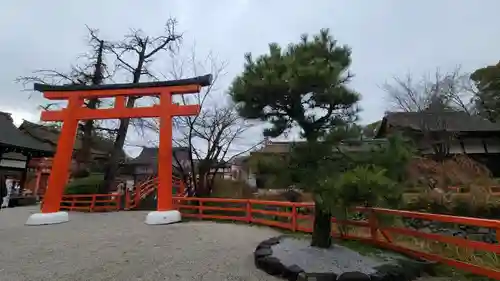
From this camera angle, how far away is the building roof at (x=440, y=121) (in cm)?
1944

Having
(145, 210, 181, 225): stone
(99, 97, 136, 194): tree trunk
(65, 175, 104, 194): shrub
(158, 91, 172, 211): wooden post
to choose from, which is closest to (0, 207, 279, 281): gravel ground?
(145, 210, 181, 225): stone

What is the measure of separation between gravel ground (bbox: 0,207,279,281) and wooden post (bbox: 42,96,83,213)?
105cm

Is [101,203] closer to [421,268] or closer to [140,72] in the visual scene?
[140,72]

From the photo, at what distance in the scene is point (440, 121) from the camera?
1956 cm

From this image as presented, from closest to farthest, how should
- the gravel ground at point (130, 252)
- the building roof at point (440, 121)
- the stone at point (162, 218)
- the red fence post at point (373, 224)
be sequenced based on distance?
the gravel ground at point (130, 252), the red fence post at point (373, 224), the stone at point (162, 218), the building roof at point (440, 121)

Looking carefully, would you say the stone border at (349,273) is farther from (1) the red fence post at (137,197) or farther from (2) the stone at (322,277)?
(1) the red fence post at (137,197)

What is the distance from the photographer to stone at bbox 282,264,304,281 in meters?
3.88

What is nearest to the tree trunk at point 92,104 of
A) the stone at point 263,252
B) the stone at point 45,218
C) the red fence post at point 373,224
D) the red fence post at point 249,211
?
the stone at point 45,218

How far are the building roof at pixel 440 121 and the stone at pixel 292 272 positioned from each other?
15921mm

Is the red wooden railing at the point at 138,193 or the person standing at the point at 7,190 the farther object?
the person standing at the point at 7,190

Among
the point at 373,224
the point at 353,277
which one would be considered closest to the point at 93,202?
the point at 373,224

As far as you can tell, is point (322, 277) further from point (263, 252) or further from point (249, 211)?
point (249, 211)

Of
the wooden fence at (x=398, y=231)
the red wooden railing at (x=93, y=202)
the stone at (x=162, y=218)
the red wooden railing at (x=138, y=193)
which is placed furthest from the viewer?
the red wooden railing at (x=138, y=193)

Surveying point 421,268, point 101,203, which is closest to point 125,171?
point 101,203
